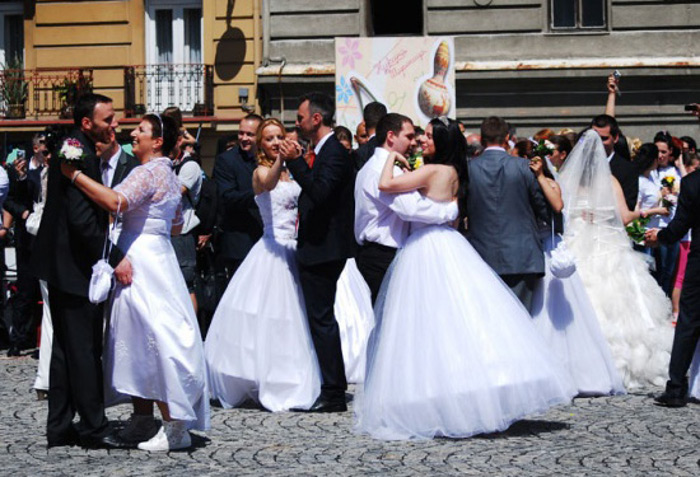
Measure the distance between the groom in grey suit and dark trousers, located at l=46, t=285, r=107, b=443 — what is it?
317cm

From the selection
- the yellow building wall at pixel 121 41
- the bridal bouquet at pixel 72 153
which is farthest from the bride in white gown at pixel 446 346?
the yellow building wall at pixel 121 41

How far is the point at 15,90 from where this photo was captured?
27.6 m

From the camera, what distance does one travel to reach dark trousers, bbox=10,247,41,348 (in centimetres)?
1437

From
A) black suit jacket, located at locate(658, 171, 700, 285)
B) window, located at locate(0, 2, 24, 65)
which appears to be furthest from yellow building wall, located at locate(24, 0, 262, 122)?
black suit jacket, located at locate(658, 171, 700, 285)

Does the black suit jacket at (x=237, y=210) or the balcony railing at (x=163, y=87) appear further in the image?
the balcony railing at (x=163, y=87)

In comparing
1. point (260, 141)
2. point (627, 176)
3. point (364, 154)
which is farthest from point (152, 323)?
point (627, 176)

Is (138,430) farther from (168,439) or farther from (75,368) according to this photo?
(75,368)

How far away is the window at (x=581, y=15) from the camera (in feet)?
80.6

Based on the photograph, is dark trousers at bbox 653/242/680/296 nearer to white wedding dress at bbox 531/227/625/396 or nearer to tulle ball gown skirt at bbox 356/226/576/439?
white wedding dress at bbox 531/227/625/396

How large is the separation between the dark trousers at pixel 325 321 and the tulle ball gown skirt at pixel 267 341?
0.18m

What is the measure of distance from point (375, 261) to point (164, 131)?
2.07 metres

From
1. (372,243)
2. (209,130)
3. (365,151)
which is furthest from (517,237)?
(209,130)

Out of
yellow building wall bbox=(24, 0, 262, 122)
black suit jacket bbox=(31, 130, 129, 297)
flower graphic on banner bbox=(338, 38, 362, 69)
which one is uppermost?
yellow building wall bbox=(24, 0, 262, 122)

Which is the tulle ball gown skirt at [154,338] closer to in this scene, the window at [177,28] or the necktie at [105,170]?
the necktie at [105,170]
